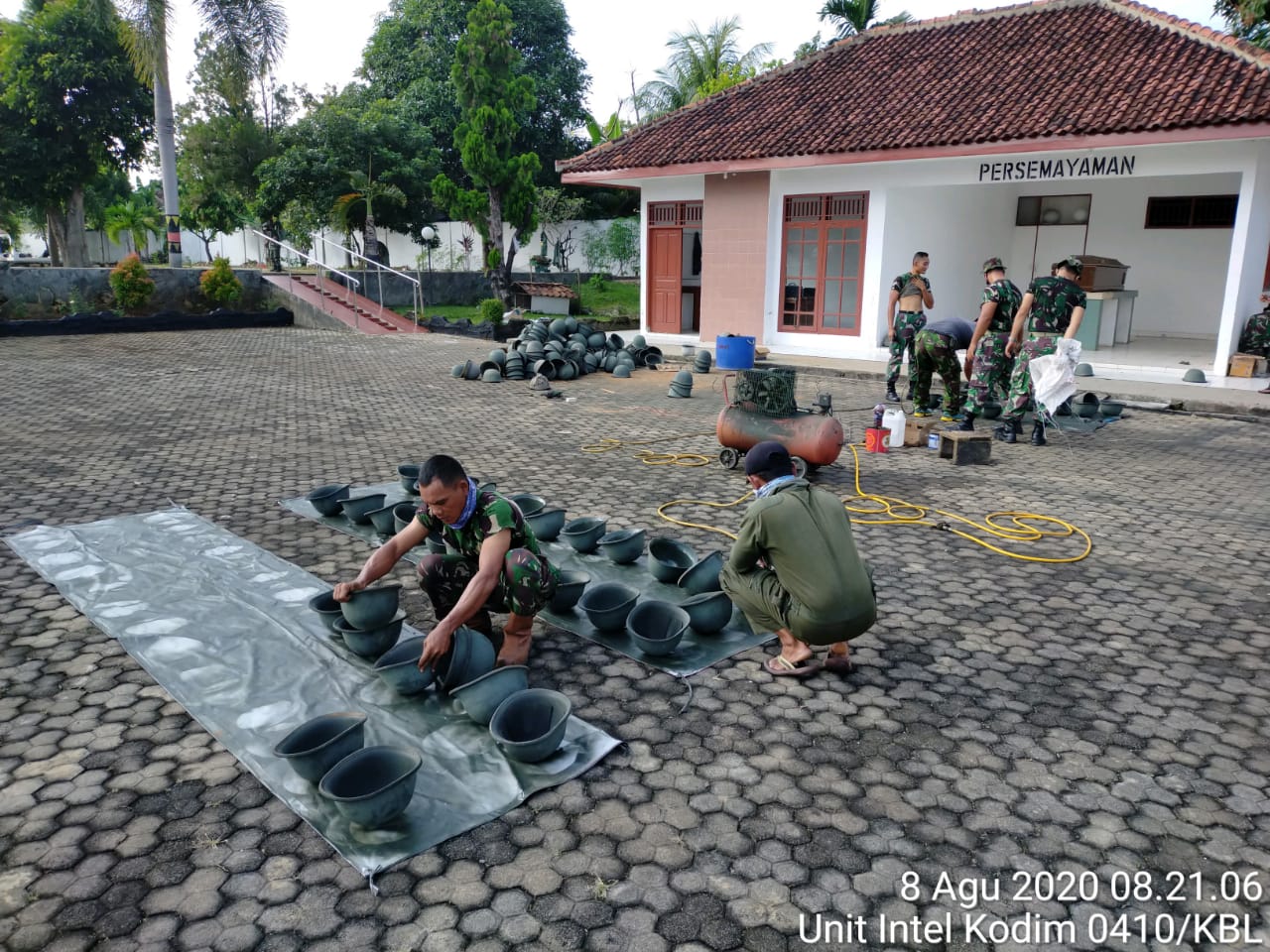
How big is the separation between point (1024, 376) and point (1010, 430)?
0.70 m

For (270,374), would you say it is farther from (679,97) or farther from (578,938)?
(679,97)

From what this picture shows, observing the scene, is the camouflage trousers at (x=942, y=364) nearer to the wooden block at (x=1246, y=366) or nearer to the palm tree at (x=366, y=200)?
the wooden block at (x=1246, y=366)

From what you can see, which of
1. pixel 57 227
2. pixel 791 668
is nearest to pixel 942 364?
pixel 791 668

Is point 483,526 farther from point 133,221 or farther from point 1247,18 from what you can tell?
point 133,221

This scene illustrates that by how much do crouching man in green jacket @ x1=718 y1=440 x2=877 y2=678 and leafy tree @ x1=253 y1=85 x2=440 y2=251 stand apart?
81.0 ft

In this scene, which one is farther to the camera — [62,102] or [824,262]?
[62,102]

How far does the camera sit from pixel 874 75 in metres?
16.7

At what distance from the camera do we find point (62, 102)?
2419 cm

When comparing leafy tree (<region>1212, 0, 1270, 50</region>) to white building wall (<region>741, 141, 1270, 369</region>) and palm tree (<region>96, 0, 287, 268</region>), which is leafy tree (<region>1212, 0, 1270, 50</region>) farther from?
palm tree (<region>96, 0, 287, 268</region>)

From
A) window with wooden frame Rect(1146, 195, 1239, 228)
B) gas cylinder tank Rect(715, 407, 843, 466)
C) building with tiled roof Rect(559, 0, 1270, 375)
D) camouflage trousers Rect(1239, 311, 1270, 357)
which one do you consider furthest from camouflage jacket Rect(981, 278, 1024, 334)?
window with wooden frame Rect(1146, 195, 1239, 228)

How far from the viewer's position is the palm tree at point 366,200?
25.4 metres

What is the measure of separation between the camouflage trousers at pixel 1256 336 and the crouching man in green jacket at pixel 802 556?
1208cm

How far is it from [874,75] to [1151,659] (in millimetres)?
15318

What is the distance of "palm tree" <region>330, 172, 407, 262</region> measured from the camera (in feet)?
83.2
